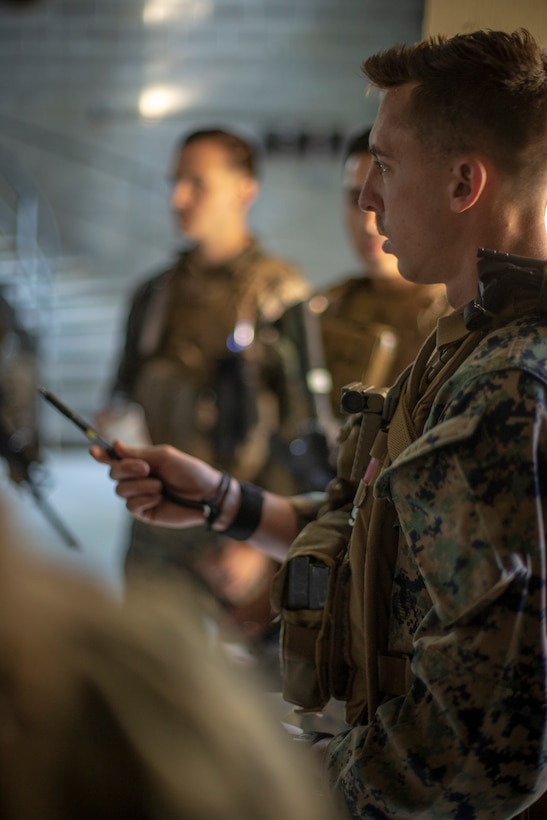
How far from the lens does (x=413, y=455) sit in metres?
0.95

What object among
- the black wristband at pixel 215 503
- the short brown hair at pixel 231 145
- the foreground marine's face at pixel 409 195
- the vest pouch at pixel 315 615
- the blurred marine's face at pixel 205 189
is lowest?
the vest pouch at pixel 315 615

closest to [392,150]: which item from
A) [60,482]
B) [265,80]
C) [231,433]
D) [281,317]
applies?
[281,317]

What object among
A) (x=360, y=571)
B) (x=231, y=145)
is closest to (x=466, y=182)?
(x=360, y=571)

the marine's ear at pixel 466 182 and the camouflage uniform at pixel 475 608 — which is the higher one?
the marine's ear at pixel 466 182

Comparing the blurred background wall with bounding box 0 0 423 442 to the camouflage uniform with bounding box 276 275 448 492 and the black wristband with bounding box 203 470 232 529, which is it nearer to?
the camouflage uniform with bounding box 276 275 448 492

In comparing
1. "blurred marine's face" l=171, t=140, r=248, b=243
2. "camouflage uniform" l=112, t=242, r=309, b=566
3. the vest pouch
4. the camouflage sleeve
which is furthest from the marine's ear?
"blurred marine's face" l=171, t=140, r=248, b=243

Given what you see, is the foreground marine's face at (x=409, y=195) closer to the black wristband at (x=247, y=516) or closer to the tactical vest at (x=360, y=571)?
the tactical vest at (x=360, y=571)

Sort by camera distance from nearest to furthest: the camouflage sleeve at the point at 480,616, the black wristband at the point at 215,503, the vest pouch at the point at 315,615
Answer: the camouflage sleeve at the point at 480,616 → the vest pouch at the point at 315,615 → the black wristband at the point at 215,503

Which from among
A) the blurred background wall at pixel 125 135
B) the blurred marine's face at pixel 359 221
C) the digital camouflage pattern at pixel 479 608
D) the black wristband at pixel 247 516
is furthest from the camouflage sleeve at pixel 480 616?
the blurred background wall at pixel 125 135

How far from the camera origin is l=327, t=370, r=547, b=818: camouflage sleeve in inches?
35.5

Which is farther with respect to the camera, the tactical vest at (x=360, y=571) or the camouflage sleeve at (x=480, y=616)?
the tactical vest at (x=360, y=571)

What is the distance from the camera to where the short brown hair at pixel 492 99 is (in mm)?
1069

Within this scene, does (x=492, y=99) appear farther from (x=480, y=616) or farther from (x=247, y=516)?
(x=247, y=516)

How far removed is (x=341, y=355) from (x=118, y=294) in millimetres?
5813
